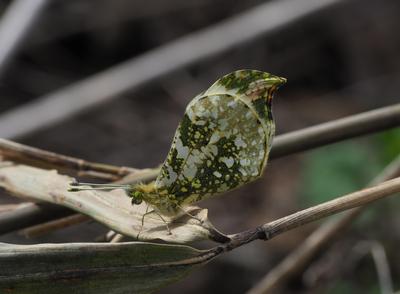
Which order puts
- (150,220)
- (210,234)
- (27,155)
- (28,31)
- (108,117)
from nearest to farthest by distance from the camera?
1. (210,234)
2. (150,220)
3. (27,155)
4. (28,31)
5. (108,117)

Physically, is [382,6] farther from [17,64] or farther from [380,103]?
[17,64]

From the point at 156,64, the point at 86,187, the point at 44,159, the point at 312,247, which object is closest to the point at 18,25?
the point at 156,64

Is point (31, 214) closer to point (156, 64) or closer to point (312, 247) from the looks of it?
point (312, 247)

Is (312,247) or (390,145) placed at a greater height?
(390,145)

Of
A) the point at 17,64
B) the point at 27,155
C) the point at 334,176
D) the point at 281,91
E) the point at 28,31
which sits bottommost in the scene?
the point at 27,155

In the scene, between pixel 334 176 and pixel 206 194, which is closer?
pixel 206 194

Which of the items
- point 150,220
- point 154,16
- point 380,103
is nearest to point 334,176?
point 380,103
